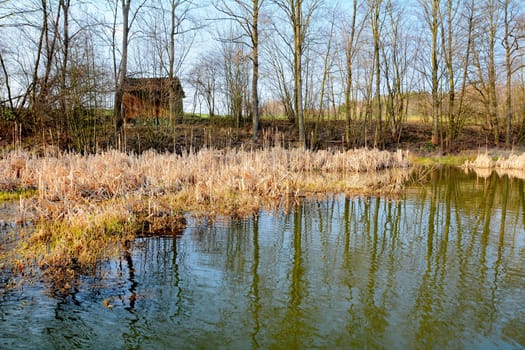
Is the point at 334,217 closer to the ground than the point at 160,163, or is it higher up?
closer to the ground

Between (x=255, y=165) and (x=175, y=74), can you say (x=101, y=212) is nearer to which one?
(x=255, y=165)

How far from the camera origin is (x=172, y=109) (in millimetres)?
16844

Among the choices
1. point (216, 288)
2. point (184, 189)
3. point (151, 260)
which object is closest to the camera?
point (216, 288)

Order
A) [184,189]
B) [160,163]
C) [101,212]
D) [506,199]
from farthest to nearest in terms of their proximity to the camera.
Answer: [160,163], [506,199], [184,189], [101,212]

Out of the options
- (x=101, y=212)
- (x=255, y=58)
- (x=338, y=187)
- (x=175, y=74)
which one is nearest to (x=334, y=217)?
(x=338, y=187)

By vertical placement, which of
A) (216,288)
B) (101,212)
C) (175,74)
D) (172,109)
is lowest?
(216,288)

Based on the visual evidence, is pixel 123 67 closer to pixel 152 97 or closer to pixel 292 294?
pixel 152 97

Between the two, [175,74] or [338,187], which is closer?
[338,187]

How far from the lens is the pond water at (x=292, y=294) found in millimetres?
2469

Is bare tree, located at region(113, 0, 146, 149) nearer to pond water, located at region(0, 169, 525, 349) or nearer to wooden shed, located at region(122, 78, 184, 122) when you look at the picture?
wooden shed, located at region(122, 78, 184, 122)

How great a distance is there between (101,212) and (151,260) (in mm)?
1371

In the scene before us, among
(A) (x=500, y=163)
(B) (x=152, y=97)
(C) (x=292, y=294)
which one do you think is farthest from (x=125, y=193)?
(A) (x=500, y=163)

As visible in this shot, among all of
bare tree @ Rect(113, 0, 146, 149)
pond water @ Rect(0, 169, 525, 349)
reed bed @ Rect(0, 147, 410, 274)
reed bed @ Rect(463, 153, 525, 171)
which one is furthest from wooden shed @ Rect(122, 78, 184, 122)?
reed bed @ Rect(463, 153, 525, 171)

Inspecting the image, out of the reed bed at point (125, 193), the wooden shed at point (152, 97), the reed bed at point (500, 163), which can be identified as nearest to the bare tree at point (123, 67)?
the wooden shed at point (152, 97)
